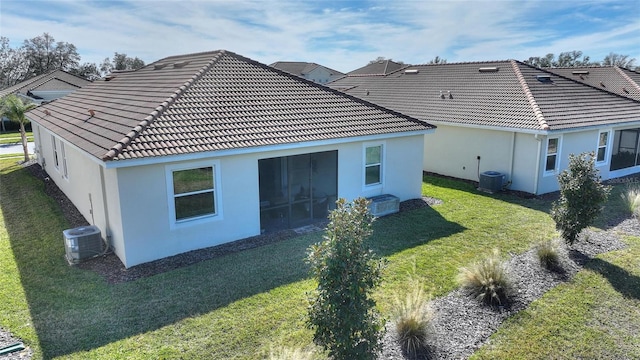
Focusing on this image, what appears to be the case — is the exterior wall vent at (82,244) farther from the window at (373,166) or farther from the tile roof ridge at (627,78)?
the tile roof ridge at (627,78)

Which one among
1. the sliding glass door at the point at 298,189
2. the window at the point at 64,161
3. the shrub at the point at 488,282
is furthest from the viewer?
the window at the point at 64,161

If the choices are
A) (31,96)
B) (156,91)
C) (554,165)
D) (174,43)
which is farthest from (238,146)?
(31,96)

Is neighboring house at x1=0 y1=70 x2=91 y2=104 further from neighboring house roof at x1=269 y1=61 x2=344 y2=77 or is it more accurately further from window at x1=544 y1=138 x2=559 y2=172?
window at x1=544 y1=138 x2=559 y2=172

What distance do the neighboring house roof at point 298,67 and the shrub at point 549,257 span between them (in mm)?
66527

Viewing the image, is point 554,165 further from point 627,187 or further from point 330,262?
point 330,262

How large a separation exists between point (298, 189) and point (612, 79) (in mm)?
A: 27548

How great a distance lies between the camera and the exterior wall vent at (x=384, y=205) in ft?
42.9

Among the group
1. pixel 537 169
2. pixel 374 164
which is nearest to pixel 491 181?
pixel 537 169

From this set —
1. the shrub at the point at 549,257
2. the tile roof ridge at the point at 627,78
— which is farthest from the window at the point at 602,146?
the tile roof ridge at the point at 627,78

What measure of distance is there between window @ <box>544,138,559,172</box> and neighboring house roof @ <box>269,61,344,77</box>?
2366 inches

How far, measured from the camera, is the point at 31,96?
39500 millimetres

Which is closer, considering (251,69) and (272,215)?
(272,215)

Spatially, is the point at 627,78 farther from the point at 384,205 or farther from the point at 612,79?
the point at 384,205

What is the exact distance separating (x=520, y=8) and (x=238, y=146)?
55.3ft
